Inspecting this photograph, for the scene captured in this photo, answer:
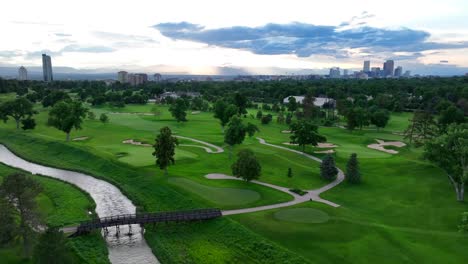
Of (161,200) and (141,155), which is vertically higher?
(141,155)

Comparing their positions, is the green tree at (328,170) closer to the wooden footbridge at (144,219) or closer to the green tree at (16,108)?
the wooden footbridge at (144,219)

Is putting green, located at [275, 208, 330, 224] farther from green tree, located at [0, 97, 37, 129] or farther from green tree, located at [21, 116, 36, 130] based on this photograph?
green tree, located at [0, 97, 37, 129]

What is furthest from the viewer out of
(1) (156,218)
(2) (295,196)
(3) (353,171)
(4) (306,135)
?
(4) (306,135)

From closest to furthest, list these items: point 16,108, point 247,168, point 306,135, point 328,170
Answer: point 247,168
point 328,170
point 306,135
point 16,108

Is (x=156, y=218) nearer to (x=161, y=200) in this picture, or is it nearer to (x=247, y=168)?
(x=161, y=200)

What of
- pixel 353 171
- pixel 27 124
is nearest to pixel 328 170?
pixel 353 171

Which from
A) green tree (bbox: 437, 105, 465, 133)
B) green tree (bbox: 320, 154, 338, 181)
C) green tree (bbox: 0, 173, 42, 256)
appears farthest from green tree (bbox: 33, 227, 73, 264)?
green tree (bbox: 437, 105, 465, 133)

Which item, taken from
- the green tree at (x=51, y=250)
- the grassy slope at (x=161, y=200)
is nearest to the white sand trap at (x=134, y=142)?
the grassy slope at (x=161, y=200)
